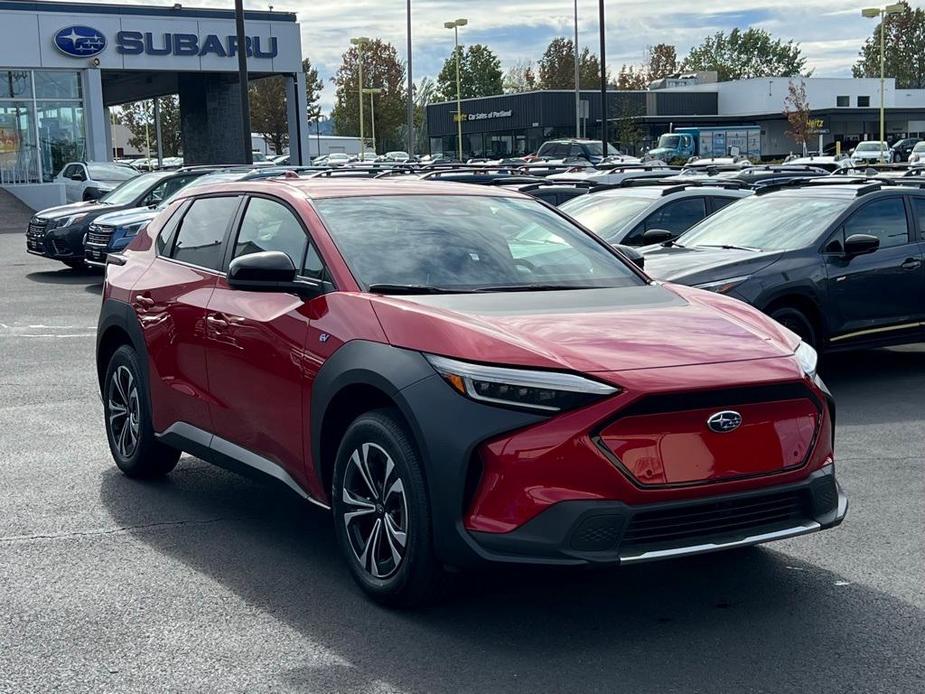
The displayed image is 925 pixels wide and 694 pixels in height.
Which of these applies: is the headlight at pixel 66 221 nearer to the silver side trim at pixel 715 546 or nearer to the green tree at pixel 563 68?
the silver side trim at pixel 715 546

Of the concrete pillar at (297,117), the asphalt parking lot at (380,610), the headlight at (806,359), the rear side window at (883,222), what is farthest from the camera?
the concrete pillar at (297,117)

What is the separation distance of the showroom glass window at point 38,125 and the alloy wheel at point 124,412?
37730 millimetres

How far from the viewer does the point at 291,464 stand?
17.6 ft

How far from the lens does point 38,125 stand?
139 ft

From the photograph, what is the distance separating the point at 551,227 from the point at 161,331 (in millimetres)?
2028

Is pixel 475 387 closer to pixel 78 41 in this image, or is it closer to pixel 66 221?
pixel 66 221

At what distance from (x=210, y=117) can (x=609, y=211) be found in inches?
1561

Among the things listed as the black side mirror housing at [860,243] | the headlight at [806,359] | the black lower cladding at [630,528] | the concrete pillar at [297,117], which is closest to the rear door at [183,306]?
the black lower cladding at [630,528]

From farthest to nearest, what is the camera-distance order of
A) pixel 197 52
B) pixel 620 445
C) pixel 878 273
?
1. pixel 197 52
2. pixel 878 273
3. pixel 620 445

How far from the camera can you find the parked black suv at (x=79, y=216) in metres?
20.0

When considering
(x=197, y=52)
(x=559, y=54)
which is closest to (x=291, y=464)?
(x=197, y=52)

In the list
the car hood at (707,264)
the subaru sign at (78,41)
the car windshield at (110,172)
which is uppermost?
the subaru sign at (78,41)

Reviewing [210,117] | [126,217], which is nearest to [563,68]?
[210,117]

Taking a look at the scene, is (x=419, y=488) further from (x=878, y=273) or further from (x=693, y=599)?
(x=878, y=273)
